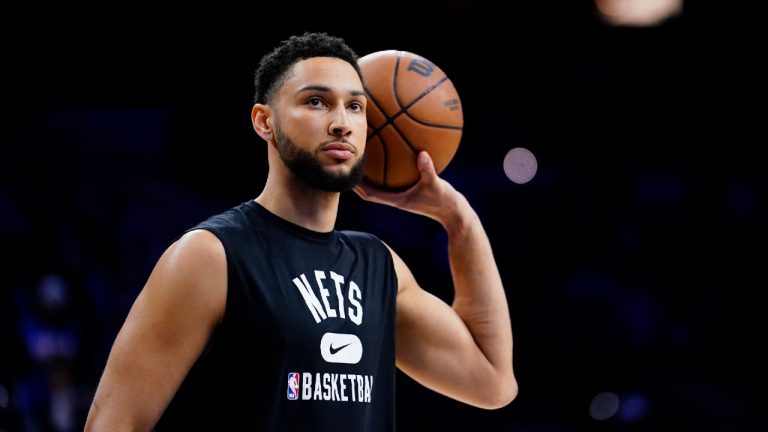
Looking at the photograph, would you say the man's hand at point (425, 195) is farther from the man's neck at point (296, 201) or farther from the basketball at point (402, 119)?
the man's neck at point (296, 201)

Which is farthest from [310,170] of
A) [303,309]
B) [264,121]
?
[303,309]

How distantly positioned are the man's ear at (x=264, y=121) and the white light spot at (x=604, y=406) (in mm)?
4620

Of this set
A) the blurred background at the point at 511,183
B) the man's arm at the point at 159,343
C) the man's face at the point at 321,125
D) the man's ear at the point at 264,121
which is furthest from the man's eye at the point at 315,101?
the blurred background at the point at 511,183

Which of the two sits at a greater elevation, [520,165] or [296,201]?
[520,165]

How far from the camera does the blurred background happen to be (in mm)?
5344

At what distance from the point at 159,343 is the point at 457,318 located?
0.89 metres

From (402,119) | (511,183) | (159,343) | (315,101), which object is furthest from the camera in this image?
(511,183)

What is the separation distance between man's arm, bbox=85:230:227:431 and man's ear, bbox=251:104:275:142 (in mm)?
393

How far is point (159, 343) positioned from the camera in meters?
1.75

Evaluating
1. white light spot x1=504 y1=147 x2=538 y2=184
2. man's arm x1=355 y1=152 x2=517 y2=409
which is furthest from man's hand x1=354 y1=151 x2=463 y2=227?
white light spot x1=504 y1=147 x2=538 y2=184

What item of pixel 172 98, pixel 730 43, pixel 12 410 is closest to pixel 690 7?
pixel 730 43

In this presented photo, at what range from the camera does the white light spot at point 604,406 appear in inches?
239

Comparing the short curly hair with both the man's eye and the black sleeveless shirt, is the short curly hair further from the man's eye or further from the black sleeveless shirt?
the black sleeveless shirt

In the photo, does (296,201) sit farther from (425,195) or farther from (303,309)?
(425,195)
